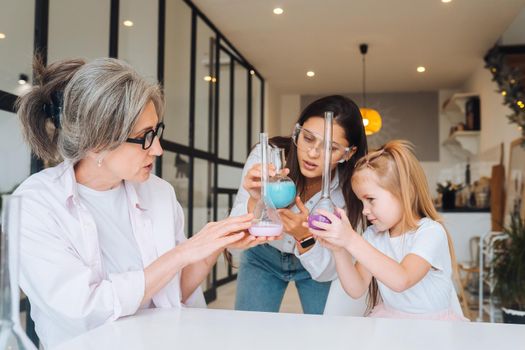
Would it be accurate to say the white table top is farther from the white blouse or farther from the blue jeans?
the blue jeans

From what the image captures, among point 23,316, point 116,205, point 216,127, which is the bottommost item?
point 23,316

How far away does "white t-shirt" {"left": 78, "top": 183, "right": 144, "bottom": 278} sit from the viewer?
4.53ft

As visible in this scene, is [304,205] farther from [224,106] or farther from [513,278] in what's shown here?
[224,106]

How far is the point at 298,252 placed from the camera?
71.2 inches

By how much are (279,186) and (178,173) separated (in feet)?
10.3

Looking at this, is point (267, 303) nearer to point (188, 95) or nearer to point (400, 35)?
point (188, 95)

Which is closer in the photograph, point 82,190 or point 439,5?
point 82,190

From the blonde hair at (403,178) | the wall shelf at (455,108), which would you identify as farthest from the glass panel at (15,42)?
the wall shelf at (455,108)

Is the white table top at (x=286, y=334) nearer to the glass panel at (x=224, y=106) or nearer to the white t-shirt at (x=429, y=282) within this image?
the white t-shirt at (x=429, y=282)

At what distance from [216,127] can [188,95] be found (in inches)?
34.6

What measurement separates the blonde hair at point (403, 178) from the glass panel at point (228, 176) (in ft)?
13.2

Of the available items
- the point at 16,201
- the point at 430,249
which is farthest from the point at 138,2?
the point at 16,201

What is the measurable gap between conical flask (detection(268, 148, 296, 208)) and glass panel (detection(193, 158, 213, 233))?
11.5 ft

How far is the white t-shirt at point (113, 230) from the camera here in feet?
→ 4.53
